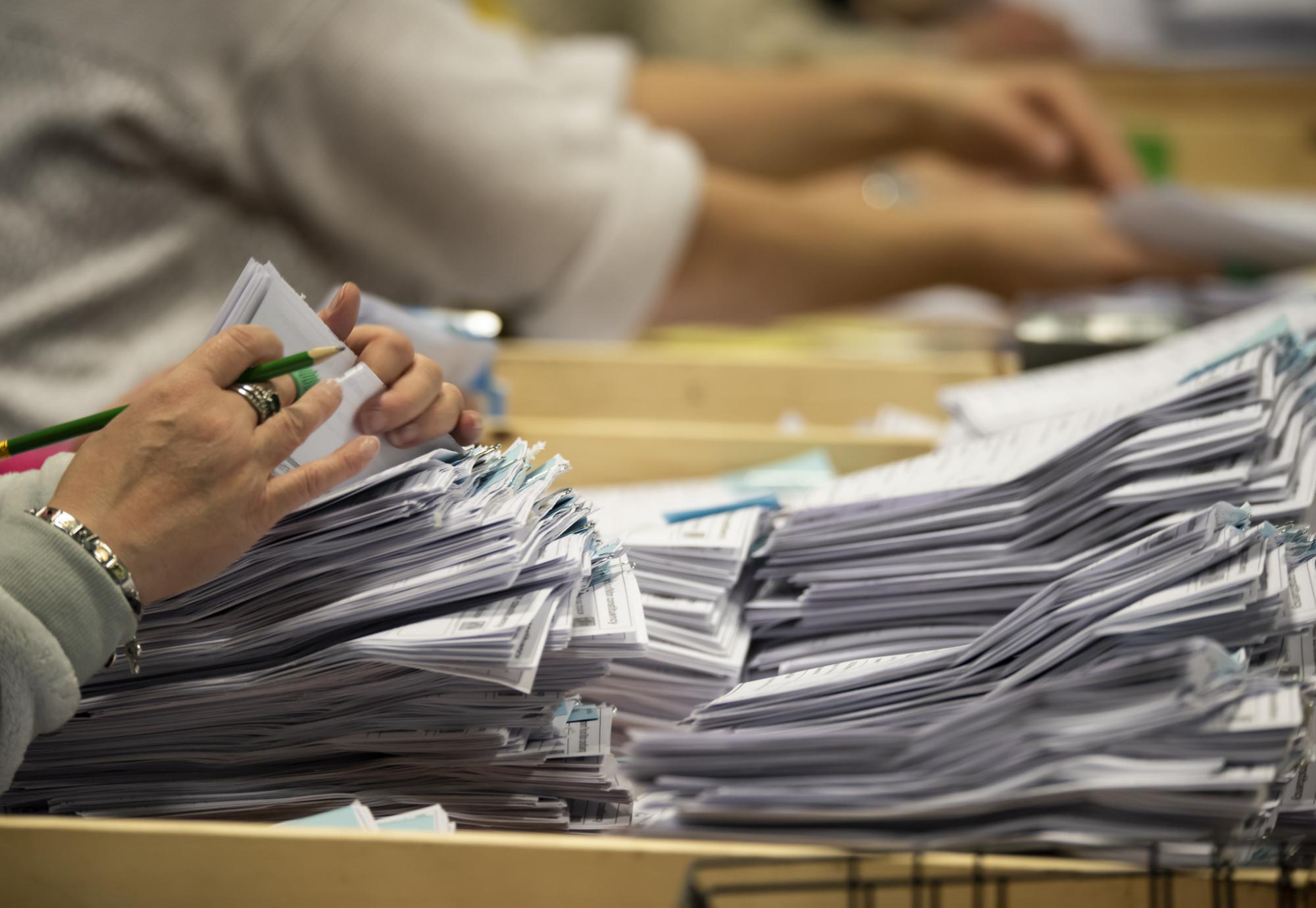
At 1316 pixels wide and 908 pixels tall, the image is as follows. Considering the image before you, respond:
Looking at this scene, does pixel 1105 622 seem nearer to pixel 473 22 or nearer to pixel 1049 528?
pixel 1049 528

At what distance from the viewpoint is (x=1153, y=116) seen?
2938mm

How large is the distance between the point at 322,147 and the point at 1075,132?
53.9 inches

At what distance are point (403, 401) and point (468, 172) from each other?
700 millimetres

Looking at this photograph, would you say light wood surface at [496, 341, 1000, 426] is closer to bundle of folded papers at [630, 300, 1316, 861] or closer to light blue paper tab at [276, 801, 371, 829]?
bundle of folded papers at [630, 300, 1316, 861]

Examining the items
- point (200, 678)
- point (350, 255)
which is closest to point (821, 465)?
point (200, 678)

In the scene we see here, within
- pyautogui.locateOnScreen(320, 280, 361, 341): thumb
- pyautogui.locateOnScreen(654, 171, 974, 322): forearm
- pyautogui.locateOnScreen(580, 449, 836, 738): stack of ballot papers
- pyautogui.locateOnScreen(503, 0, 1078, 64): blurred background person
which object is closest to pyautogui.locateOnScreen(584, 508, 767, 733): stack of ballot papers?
pyautogui.locateOnScreen(580, 449, 836, 738): stack of ballot papers

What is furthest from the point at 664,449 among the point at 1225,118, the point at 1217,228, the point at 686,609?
the point at 1225,118

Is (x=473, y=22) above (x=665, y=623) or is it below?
above

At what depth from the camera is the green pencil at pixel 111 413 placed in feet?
1.81

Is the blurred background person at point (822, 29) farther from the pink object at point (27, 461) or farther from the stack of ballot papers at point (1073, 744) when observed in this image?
the stack of ballot papers at point (1073, 744)

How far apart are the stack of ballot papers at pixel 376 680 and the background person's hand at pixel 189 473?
0.15 ft

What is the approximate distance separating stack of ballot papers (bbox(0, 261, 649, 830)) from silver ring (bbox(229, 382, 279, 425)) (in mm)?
57

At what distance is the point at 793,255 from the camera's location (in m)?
1.57

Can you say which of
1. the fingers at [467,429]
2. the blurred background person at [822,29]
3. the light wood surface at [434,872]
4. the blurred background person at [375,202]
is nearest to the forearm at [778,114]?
the blurred background person at [375,202]
